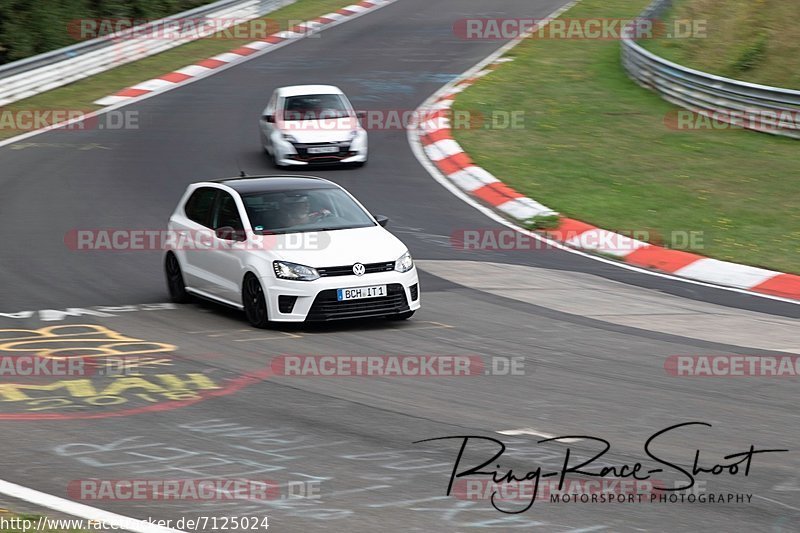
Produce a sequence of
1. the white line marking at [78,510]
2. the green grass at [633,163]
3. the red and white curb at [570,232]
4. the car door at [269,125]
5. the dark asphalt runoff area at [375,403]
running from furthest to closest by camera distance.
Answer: the car door at [269,125] → the green grass at [633,163] → the red and white curb at [570,232] → the dark asphalt runoff area at [375,403] → the white line marking at [78,510]

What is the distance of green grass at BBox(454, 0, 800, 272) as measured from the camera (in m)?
17.5

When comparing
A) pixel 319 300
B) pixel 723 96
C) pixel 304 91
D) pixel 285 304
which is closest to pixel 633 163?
pixel 723 96

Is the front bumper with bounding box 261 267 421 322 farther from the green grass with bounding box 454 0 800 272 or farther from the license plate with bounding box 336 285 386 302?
the green grass with bounding box 454 0 800 272

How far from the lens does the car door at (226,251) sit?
12.6 m

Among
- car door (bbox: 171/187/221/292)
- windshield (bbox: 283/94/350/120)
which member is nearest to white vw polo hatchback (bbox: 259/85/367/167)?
windshield (bbox: 283/94/350/120)

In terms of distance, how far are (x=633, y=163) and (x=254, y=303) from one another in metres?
10.8

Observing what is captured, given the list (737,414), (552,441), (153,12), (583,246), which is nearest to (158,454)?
(552,441)

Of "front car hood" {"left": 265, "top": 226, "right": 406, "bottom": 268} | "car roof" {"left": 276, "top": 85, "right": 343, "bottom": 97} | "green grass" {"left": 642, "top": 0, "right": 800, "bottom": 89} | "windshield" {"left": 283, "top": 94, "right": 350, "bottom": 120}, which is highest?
"green grass" {"left": 642, "top": 0, "right": 800, "bottom": 89}

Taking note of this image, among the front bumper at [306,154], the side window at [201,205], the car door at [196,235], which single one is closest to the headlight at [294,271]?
the car door at [196,235]

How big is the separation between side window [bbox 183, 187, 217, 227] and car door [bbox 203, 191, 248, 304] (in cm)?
17

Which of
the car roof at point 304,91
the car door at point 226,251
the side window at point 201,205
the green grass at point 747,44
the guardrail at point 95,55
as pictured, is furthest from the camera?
the guardrail at point 95,55

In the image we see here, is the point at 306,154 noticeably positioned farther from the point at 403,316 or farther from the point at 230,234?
the point at 403,316

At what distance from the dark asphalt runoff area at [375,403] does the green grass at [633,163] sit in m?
1.79

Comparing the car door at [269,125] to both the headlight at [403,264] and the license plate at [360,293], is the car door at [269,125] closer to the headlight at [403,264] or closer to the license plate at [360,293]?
the headlight at [403,264]
